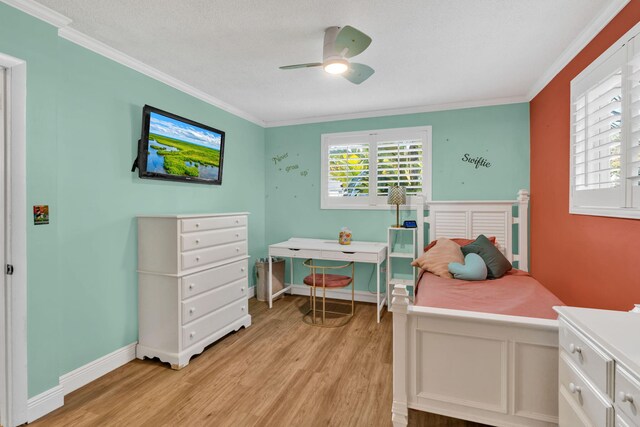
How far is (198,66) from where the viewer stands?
283 cm

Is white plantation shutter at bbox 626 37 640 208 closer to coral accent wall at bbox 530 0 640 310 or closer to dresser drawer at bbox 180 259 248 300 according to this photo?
coral accent wall at bbox 530 0 640 310

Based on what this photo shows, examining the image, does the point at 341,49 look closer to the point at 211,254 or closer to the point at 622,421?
the point at 211,254

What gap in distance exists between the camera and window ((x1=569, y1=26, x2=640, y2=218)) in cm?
172

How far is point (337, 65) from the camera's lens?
2215 mm

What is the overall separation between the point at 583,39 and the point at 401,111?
197 centimetres

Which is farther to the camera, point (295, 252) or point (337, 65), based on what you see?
point (295, 252)

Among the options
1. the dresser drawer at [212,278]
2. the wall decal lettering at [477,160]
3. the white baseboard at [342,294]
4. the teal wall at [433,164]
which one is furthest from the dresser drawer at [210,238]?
the wall decal lettering at [477,160]

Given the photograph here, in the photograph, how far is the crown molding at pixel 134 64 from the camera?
2.26 metres

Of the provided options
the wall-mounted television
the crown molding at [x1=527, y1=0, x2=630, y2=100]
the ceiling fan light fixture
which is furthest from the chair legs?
the crown molding at [x1=527, y1=0, x2=630, y2=100]

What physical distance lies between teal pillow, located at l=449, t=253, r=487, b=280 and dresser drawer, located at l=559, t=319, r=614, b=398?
1.40 metres

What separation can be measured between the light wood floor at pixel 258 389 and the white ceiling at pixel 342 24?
8.47ft

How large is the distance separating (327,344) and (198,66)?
2856 mm

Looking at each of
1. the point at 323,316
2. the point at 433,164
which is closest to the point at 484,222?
the point at 433,164

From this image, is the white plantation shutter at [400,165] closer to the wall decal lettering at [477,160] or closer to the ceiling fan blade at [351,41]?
the wall decal lettering at [477,160]
